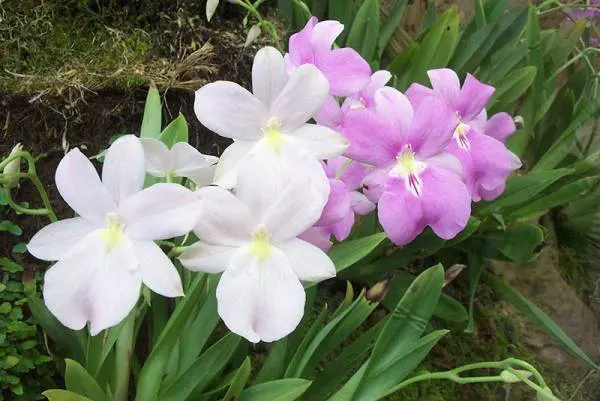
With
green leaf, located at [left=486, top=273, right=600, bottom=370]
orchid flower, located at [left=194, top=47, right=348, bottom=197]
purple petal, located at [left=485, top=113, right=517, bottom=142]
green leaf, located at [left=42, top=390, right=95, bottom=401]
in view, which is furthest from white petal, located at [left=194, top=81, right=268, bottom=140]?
green leaf, located at [left=486, top=273, right=600, bottom=370]

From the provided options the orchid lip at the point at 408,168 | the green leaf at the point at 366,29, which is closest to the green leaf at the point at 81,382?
the orchid lip at the point at 408,168

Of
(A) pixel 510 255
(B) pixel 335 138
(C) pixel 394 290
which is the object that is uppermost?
(B) pixel 335 138

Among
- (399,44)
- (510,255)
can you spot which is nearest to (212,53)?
(399,44)

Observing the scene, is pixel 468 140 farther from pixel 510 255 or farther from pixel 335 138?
pixel 510 255

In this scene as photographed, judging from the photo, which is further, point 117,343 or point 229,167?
point 117,343

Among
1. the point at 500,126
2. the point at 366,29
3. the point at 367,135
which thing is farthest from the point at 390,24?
the point at 367,135

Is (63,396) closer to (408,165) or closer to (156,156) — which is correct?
(156,156)

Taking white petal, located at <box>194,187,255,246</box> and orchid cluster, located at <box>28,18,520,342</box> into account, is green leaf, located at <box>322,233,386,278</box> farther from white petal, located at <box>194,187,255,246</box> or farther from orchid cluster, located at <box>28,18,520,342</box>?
white petal, located at <box>194,187,255,246</box>
